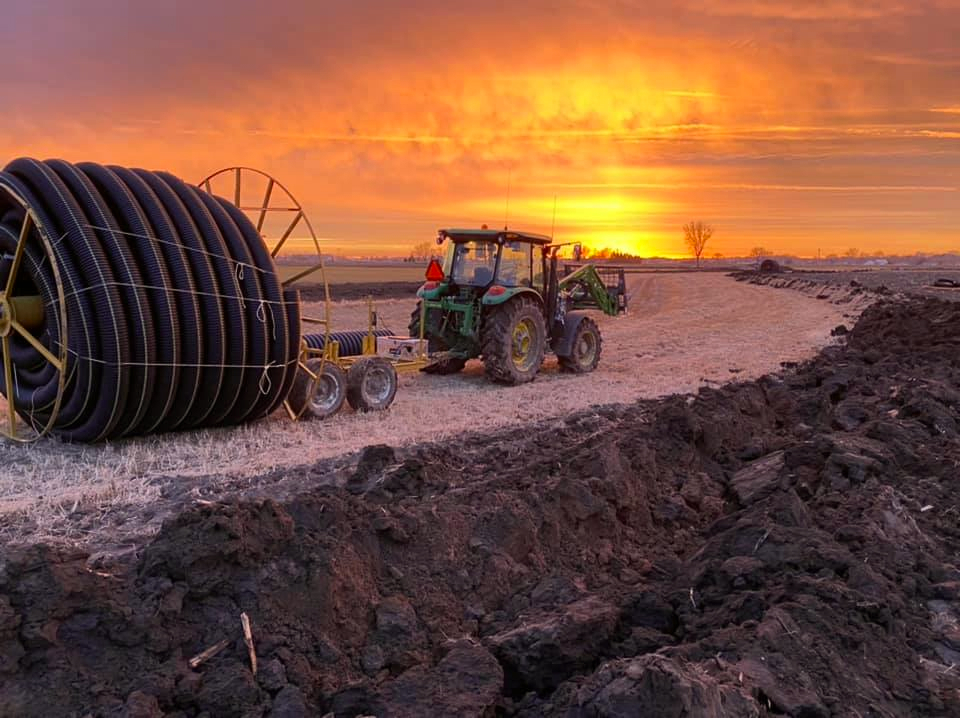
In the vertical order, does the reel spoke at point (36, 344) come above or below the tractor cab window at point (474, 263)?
below

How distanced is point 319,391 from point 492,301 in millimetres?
3008

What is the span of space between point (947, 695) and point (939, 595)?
1118 millimetres

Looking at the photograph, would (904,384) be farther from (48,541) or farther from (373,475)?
(48,541)

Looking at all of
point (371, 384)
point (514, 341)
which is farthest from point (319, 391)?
point (514, 341)

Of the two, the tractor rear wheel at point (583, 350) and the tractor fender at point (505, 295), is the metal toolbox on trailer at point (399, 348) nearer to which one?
the tractor fender at point (505, 295)

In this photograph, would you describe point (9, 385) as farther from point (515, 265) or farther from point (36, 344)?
point (515, 265)

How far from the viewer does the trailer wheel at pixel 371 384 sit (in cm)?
931

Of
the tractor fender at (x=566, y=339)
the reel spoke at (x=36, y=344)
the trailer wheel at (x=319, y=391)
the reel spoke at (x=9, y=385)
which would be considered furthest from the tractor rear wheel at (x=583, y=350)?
the reel spoke at (x=9, y=385)

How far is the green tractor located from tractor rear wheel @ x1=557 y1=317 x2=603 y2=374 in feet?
1.68

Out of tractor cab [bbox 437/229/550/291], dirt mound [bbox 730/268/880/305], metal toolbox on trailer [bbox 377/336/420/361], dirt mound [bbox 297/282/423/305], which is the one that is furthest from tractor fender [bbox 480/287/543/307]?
dirt mound [bbox 730/268/880/305]

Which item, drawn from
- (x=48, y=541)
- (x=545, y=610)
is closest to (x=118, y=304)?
(x=48, y=541)

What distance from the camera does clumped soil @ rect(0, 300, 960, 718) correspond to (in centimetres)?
324

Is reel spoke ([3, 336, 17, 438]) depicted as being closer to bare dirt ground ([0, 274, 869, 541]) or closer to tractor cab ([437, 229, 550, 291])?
bare dirt ground ([0, 274, 869, 541])

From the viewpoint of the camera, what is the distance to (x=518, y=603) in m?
4.26
